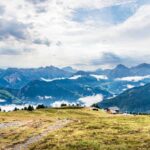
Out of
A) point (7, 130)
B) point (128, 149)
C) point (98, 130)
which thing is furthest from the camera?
point (7, 130)

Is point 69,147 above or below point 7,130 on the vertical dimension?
below

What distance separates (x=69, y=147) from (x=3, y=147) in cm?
1670

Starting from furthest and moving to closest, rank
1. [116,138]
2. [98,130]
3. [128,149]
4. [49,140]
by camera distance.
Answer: [98,130] < [49,140] < [116,138] < [128,149]

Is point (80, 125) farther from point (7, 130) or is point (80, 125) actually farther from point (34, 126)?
point (7, 130)

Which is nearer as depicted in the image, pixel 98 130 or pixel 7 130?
pixel 98 130

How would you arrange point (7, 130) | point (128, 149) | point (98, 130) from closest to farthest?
1. point (128, 149)
2. point (98, 130)
3. point (7, 130)

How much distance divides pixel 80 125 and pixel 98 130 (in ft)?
34.0

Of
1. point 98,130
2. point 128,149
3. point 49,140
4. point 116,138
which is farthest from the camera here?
point 98,130

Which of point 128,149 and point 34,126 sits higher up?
point 34,126

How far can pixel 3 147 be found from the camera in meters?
72.8

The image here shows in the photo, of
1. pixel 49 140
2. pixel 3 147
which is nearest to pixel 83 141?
pixel 49 140

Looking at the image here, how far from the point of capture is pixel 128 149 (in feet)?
188

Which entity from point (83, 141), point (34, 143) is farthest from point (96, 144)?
point (34, 143)

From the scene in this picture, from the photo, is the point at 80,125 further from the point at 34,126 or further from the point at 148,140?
the point at 148,140
